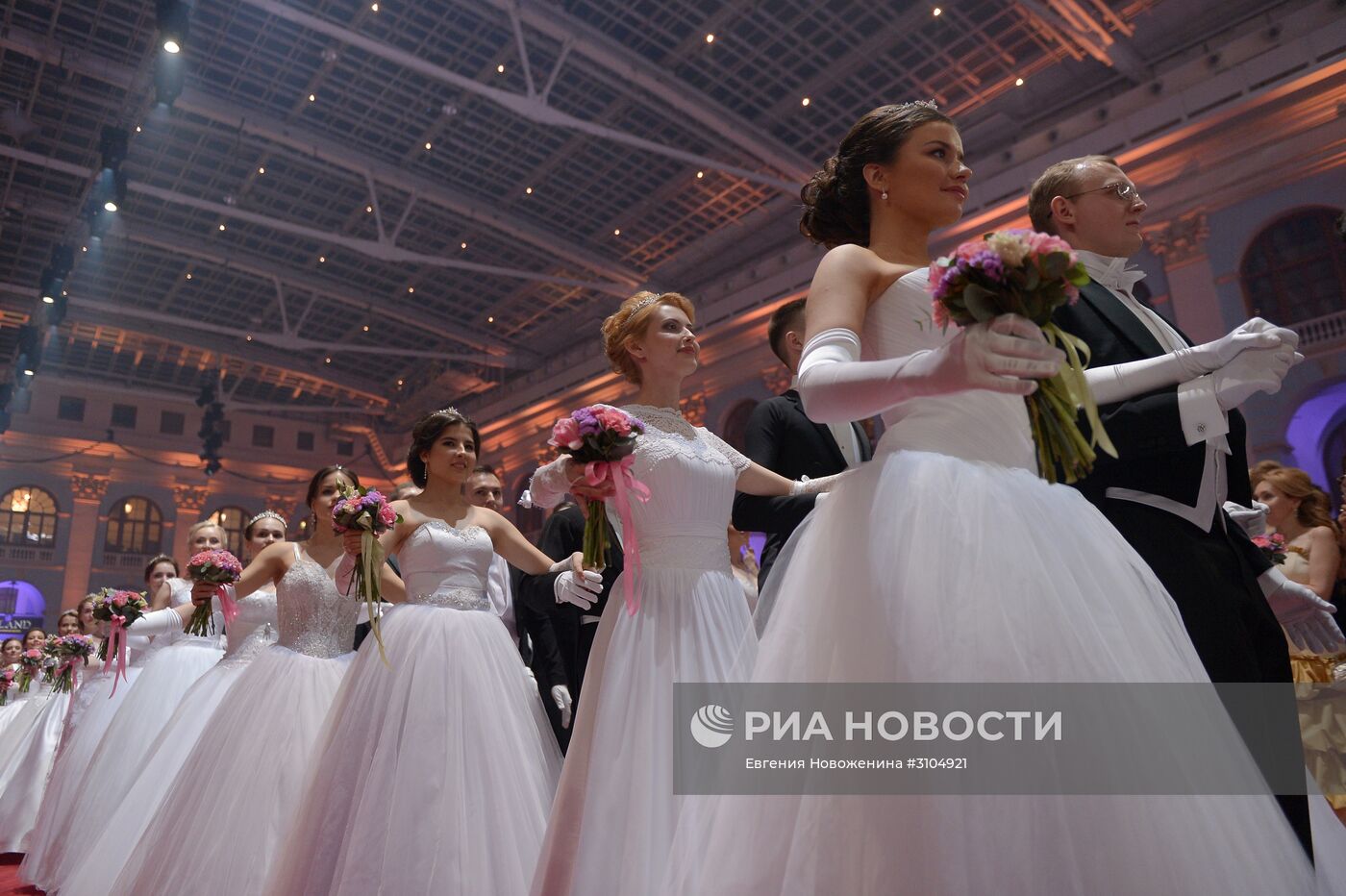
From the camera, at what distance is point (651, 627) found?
2.53m

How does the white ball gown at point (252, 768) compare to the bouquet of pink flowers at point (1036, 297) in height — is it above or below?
below

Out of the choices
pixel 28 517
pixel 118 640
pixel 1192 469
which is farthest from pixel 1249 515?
pixel 28 517

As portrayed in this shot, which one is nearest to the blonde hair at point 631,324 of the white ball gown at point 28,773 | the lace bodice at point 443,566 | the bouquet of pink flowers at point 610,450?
the bouquet of pink flowers at point 610,450

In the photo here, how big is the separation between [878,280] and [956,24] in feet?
41.4

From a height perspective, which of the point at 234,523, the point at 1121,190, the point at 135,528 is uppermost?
the point at 234,523

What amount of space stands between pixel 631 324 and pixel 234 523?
98.3 feet

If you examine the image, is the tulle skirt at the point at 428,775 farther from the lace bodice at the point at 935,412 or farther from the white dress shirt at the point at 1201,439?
the white dress shirt at the point at 1201,439

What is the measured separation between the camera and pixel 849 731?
1453mm

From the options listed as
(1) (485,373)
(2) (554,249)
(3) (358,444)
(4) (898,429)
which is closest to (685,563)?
(4) (898,429)

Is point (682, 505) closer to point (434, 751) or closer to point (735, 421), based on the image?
point (434, 751)

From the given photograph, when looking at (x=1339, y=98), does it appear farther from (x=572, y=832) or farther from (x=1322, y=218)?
(x=572, y=832)

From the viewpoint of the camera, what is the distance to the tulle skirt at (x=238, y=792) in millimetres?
3617

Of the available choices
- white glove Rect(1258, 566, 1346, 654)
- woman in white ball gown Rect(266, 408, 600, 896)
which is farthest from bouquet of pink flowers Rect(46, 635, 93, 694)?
white glove Rect(1258, 566, 1346, 654)

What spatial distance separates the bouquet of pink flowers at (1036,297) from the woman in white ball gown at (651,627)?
0.93m
